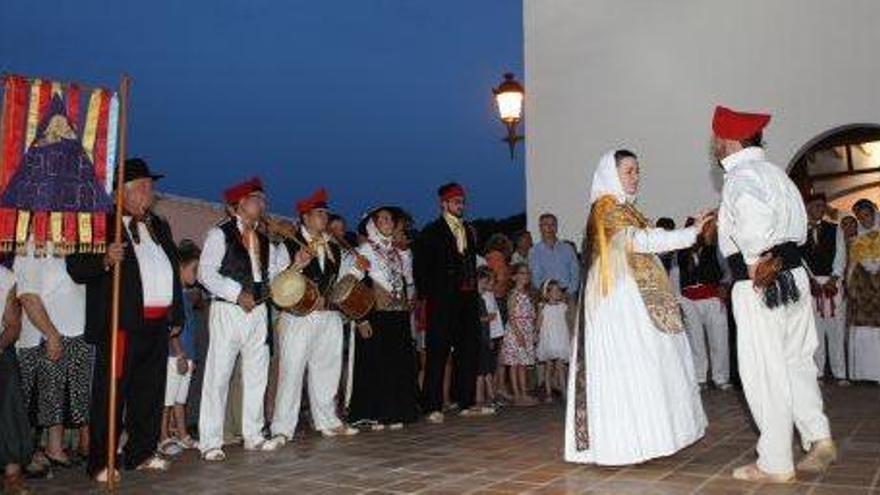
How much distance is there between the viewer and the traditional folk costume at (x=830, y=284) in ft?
33.0

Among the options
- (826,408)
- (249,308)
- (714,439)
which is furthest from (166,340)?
(826,408)

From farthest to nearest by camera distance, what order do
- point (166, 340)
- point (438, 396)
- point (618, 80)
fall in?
point (618, 80), point (438, 396), point (166, 340)

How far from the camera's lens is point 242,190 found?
6953 mm

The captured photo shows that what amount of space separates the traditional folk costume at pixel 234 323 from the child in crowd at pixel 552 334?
3.82 m

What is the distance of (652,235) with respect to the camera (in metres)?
5.54

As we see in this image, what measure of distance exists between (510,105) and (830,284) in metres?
4.50

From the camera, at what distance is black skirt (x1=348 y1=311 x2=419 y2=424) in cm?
796

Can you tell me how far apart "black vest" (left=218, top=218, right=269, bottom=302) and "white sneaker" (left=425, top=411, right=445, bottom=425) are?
235 cm

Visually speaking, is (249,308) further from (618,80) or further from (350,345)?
(618,80)

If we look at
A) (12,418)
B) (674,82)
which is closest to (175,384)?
(12,418)

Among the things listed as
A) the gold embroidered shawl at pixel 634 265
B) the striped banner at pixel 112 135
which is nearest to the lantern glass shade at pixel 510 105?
the gold embroidered shawl at pixel 634 265

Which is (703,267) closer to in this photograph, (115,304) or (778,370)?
(778,370)

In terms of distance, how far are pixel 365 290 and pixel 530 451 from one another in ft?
7.27

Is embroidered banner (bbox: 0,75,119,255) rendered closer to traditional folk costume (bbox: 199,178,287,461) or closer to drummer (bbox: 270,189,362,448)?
traditional folk costume (bbox: 199,178,287,461)
